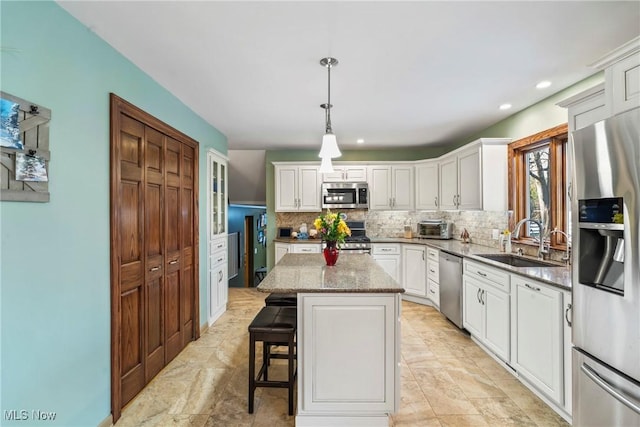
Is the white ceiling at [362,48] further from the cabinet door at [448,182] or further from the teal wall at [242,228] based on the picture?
the teal wall at [242,228]

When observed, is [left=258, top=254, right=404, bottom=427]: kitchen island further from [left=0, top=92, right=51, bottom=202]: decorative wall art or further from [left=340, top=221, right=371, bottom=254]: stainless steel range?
[left=340, top=221, right=371, bottom=254]: stainless steel range

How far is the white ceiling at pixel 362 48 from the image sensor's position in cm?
174

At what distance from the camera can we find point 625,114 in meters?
1.41

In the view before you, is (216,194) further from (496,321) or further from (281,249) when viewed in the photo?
(496,321)

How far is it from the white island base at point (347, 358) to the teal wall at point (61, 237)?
1.26 metres

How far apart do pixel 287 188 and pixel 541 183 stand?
11.5ft

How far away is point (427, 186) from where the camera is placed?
5.08 metres

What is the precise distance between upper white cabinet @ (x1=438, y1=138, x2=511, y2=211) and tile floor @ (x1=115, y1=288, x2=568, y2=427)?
1.64 m

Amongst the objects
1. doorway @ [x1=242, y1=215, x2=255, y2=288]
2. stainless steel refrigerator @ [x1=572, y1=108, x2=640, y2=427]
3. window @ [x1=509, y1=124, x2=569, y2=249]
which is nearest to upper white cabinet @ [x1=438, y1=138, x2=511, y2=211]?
window @ [x1=509, y1=124, x2=569, y2=249]

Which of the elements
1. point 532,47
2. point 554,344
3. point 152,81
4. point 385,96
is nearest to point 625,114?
point 532,47

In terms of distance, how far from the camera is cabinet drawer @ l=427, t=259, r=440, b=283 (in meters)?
4.20

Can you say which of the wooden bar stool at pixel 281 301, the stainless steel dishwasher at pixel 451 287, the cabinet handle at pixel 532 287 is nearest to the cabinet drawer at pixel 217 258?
the wooden bar stool at pixel 281 301

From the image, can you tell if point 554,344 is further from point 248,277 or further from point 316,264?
point 248,277

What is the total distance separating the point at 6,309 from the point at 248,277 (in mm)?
6962
